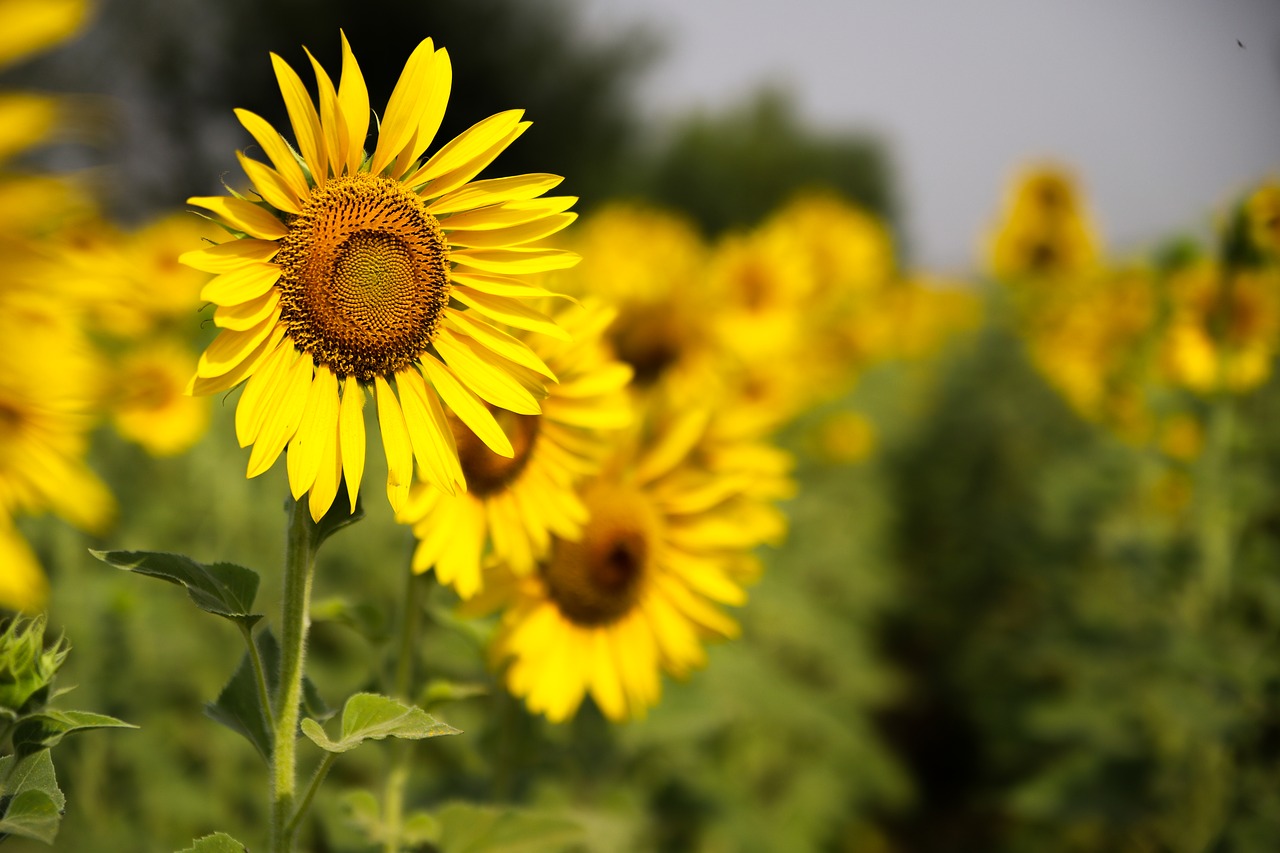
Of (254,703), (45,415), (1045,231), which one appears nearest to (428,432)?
(254,703)

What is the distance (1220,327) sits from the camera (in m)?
3.51

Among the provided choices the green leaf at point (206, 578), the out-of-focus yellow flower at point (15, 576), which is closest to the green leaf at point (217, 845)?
the green leaf at point (206, 578)

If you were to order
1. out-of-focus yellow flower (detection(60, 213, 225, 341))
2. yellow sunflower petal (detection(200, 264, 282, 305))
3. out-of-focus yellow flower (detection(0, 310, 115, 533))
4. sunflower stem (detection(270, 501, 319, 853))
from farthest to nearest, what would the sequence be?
1. out-of-focus yellow flower (detection(60, 213, 225, 341))
2. sunflower stem (detection(270, 501, 319, 853))
3. yellow sunflower petal (detection(200, 264, 282, 305))
4. out-of-focus yellow flower (detection(0, 310, 115, 533))

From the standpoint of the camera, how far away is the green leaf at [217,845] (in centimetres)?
105

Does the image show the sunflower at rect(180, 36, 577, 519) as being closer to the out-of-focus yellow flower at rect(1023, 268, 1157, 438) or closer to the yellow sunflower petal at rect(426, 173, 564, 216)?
the yellow sunflower petal at rect(426, 173, 564, 216)

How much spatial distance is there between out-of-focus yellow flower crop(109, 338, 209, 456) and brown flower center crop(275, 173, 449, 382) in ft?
8.35

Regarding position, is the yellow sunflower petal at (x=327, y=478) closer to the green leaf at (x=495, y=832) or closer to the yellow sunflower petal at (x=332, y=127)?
the yellow sunflower petal at (x=332, y=127)

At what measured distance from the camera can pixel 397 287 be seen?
3.82ft

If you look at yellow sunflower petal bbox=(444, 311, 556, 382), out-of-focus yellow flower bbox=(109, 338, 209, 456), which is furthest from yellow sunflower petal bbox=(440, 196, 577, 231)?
out-of-focus yellow flower bbox=(109, 338, 209, 456)

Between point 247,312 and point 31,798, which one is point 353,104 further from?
point 31,798

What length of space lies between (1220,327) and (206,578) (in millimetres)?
3532

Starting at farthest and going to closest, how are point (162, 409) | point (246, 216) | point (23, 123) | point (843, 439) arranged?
point (843, 439), point (162, 409), point (246, 216), point (23, 123)

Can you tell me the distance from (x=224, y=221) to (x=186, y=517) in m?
3.29

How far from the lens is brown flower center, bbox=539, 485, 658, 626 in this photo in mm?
2002
